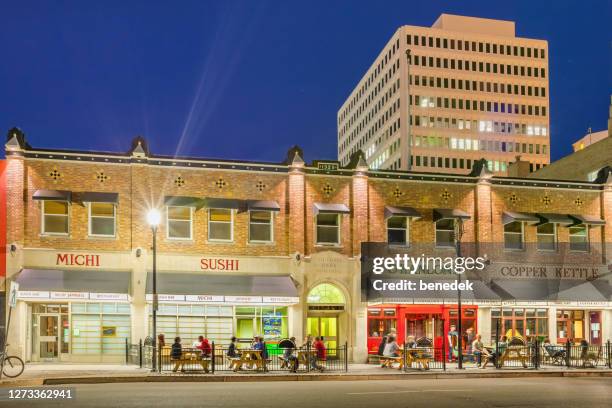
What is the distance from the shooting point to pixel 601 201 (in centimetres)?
4094

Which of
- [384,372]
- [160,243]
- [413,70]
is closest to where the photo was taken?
[384,372]

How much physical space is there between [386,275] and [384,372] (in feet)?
28.5

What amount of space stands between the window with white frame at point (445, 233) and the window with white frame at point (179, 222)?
12.3m

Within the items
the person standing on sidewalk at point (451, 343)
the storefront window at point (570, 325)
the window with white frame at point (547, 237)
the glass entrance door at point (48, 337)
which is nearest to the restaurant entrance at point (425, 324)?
the person standing on sidewalk at point (451, 343)

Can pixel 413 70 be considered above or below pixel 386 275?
above

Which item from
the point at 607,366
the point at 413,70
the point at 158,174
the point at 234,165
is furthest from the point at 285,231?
the point at 413,70

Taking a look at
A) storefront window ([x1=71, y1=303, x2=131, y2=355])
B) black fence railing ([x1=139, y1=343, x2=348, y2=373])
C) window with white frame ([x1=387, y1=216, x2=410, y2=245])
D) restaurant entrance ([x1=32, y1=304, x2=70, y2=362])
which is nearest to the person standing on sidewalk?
window with white frame ([x1=387, y1=216, x2=410, y2=245])

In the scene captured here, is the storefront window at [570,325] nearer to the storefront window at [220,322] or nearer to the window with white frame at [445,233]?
the window with white frame at [445,233]

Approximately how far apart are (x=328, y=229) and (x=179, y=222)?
7.04 m

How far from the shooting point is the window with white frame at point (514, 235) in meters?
39.2

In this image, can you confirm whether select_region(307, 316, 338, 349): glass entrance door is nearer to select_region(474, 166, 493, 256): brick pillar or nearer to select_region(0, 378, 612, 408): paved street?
select_region(474, 166, 493, 256): brick pillar

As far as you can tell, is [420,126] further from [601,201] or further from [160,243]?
[160,243]

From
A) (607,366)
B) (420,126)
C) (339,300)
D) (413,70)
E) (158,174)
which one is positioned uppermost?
(413,70)

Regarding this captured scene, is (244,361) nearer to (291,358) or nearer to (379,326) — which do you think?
(291,358)
